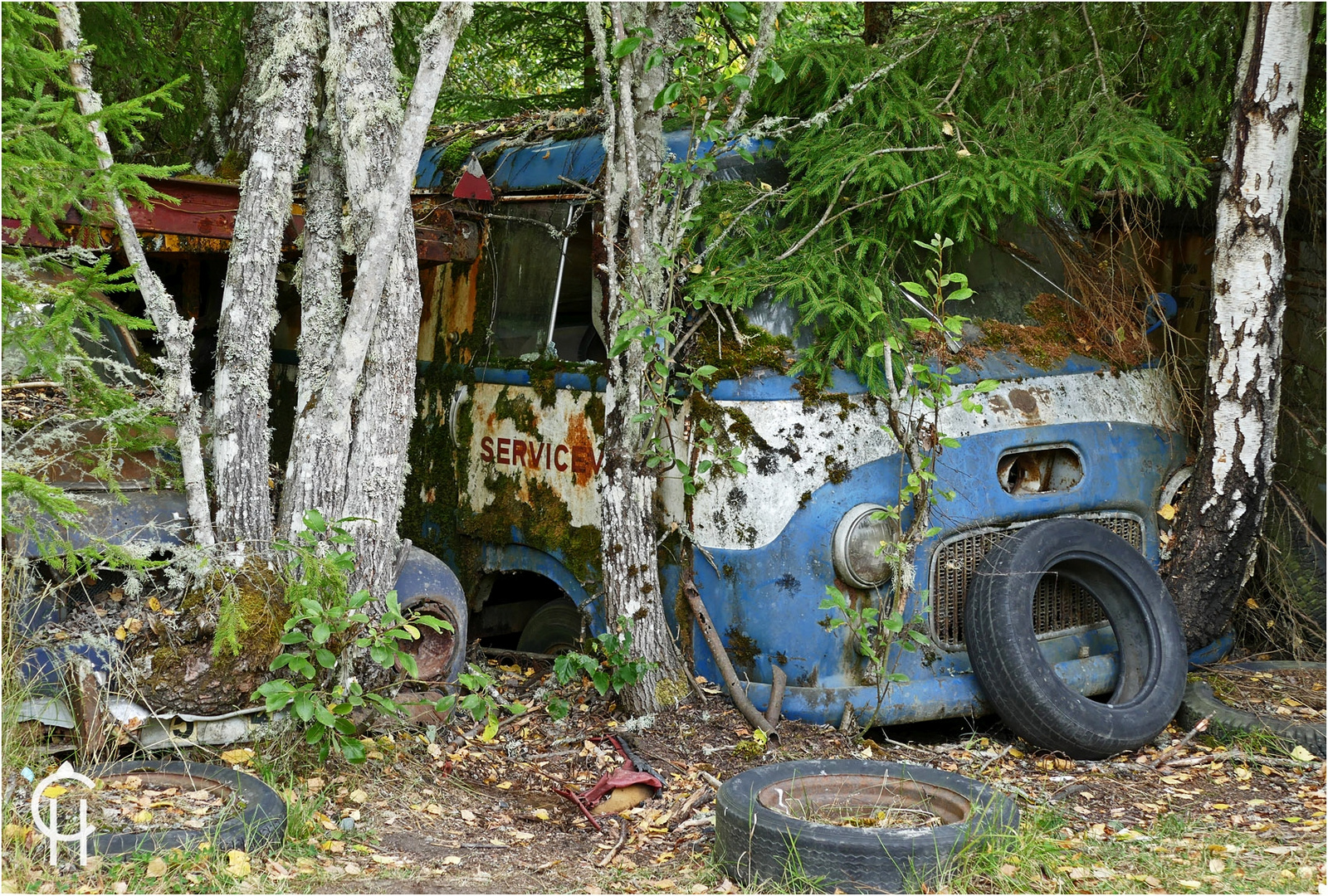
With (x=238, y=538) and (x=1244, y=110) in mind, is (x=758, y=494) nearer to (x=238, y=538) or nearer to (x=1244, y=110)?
(x=238, y=538)

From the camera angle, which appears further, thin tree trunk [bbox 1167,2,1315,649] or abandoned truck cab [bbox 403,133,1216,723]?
thin tree trunk [bbox 1167,2,1315,649]

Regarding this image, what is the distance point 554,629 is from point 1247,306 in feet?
11.3

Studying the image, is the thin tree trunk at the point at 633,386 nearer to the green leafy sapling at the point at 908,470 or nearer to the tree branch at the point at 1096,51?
the green leafy sapling at the point at 908,470

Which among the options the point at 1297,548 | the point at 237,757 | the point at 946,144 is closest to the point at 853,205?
the point at 946,144

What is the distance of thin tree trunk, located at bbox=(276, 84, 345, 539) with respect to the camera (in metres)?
4.69

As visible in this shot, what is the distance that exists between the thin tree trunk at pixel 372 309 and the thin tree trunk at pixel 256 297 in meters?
0.14

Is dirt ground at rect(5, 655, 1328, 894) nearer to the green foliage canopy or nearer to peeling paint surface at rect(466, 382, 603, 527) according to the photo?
peeling paint surface at rect(466, 382, 603, 527)

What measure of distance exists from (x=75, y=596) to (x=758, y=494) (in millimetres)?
2494

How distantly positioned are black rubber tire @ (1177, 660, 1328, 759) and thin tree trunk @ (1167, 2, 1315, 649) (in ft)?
1.32

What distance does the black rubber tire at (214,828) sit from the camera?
133 inches

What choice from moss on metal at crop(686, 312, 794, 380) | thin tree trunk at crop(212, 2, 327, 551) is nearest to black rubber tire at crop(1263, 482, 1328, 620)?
moss on metal at crop(686, 312, 794, 380)

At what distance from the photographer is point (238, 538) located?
174 inches

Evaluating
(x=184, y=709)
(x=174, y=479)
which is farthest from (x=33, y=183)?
(x=184, y=709)

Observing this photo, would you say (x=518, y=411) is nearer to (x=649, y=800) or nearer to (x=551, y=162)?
(x=551, y=162)
